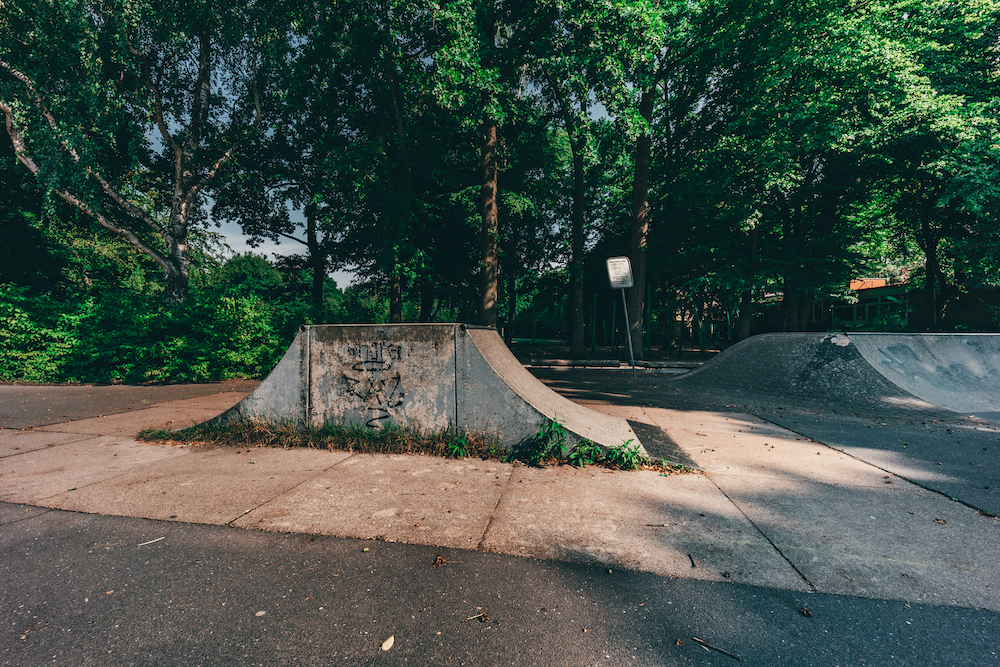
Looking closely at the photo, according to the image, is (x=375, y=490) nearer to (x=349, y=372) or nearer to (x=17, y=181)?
(x=349, y=372)

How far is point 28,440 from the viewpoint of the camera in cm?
545

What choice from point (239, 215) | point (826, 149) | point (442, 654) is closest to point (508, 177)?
point (826, 149)

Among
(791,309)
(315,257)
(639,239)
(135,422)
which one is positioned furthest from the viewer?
(315,257)

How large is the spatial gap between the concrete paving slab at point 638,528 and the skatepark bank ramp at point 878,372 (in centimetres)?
626

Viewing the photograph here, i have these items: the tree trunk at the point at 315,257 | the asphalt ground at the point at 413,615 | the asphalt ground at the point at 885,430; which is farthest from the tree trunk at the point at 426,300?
the asphalt ground at the point at 413,615

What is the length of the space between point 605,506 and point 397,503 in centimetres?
170

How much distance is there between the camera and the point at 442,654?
1832 mm

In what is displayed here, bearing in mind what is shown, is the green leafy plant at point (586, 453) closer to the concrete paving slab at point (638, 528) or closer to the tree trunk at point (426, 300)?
the concrete paving slab at point (638, 528)

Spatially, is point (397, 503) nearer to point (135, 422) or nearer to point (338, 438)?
point (338, 438)

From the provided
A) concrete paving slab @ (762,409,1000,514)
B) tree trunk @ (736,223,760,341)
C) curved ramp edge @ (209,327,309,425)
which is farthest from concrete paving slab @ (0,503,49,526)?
tree trunk @ (736,223,760,341)

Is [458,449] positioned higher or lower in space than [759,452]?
higher

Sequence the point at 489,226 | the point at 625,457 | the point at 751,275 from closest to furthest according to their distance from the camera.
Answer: the point at 625,457, the point at 489,226, the point at 751,275

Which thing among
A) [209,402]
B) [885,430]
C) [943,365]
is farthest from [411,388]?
[943,365]

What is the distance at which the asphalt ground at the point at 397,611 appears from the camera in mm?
1845
